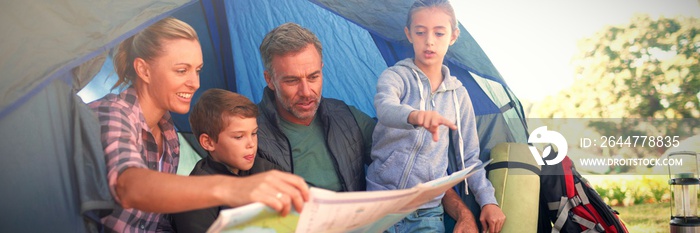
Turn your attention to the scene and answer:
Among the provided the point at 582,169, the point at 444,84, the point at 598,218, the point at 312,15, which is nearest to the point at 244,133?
the point at 444,84

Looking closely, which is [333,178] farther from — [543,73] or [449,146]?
[543,73]

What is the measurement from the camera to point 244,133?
2213 millimetres

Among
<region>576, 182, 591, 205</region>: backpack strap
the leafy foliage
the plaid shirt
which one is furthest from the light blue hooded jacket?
the leafy foliage

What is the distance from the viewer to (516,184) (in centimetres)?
250

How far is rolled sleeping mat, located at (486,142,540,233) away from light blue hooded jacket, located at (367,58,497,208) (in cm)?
5

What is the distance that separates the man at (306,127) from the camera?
2367mm

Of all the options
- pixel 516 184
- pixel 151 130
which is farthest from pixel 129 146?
pixel 516 184

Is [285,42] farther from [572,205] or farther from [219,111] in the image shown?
[572,205]

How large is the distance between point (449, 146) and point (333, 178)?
0.44 meters

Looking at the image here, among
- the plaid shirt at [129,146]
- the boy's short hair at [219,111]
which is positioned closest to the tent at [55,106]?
the plaid shirt at [129,146]

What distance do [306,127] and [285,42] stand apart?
0.29 m

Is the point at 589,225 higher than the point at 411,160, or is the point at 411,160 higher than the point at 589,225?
the point at 411,160

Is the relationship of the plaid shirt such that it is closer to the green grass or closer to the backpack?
the backpack

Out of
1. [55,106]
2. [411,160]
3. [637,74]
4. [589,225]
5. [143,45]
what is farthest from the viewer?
[637,74]
